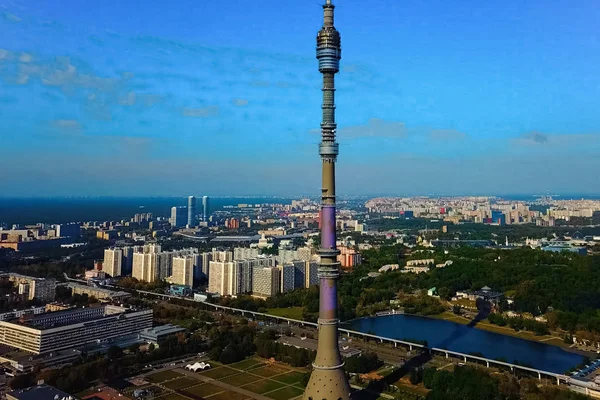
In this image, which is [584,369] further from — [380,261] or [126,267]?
[126,267]

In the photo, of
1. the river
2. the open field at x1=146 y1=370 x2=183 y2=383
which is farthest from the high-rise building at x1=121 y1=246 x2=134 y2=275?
the open field at x1=146 y1=370 x2=183 y2=383

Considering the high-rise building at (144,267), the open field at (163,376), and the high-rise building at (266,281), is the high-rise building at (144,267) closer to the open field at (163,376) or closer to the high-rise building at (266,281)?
the high-rise building at (266,281)

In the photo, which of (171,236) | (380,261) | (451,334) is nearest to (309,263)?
(380,261)

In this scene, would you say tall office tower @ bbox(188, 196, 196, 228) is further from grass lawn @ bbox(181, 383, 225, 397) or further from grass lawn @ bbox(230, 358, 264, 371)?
grass lawn @ bbox(181, 383, 225, 397)

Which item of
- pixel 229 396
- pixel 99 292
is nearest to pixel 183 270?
pixel 99 292

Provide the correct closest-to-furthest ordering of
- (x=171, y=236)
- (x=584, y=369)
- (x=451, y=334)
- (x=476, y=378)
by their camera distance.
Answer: (x=476, y=378) → (x=584, y=369) → (x=451, y=334) → (x=171, y=236)

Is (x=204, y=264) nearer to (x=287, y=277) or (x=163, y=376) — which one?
(x=287, y=277)
